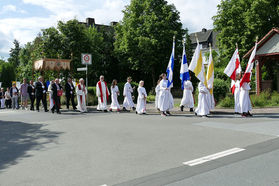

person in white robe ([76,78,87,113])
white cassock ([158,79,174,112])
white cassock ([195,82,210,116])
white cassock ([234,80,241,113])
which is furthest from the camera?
person in white robe ([76,78,87,113])

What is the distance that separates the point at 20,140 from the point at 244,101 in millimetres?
8909

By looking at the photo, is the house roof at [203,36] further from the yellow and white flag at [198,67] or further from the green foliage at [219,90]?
the yellow and white flag at [198,67]

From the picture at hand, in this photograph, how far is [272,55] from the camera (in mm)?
22625

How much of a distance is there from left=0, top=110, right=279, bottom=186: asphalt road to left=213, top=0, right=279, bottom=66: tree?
75.6ft

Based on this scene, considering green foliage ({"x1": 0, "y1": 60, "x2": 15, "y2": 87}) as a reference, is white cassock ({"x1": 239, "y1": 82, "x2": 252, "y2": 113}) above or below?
below

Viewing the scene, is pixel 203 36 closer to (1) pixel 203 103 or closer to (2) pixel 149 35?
(2) pixel 149 35

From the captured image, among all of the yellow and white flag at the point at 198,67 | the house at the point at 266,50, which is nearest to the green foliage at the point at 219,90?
the yellow and white flag at the point at 198,67

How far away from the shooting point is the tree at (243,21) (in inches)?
1185

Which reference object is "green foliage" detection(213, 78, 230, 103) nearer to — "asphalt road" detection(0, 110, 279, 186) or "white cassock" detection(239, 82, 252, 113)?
"white cassock" detection(239, 82, 252, 113)

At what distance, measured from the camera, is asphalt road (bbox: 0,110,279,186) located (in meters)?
4.79

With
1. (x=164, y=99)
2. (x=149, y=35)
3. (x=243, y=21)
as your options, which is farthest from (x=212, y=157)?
(x=149, y=35)

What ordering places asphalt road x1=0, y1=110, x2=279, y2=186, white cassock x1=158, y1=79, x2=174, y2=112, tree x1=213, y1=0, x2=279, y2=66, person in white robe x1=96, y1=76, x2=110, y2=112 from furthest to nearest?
1. tree x1=213, y1=0, x2=279, y2=66
2. person in white robe x1=96, y1=76, x2=110, y2=112
3. white cassock x1=158, y1=79, x2=174, y2=112
4. asphalt road x1=0, y1=110, x2=279, y2=186

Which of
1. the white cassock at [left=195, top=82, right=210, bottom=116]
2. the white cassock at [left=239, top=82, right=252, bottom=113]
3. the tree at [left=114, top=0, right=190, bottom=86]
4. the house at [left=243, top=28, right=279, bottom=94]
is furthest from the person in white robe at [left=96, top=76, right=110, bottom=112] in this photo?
the tree at [left=114, top=0, right=190, bottom=86]

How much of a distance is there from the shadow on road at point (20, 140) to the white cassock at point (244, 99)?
24.9 feet
